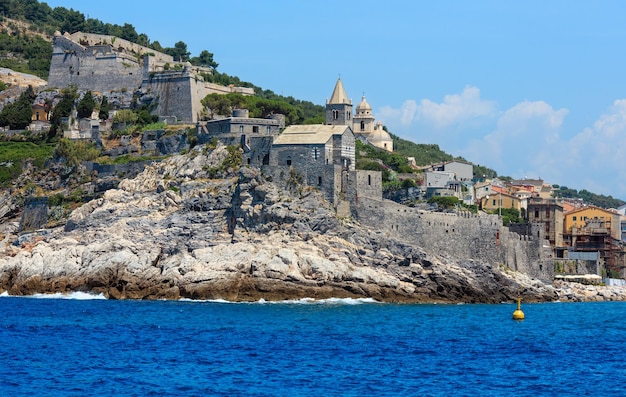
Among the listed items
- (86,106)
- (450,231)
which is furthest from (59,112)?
(450,231)

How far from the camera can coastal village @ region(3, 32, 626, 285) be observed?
60.2 metres

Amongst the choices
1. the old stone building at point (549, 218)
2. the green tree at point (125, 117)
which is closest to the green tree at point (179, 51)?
the green tree at point (125, 117)

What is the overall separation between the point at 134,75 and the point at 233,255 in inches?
1064

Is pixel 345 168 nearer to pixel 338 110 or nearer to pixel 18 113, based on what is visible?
pixel 338 110

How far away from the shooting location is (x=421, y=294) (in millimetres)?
57969

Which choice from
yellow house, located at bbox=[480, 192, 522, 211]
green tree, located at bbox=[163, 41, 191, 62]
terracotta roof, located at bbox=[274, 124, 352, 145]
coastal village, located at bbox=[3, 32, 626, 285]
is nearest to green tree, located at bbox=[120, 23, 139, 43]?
green tree, located at bbox=[163, 41, 191, 62]

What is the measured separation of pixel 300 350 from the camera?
130 ft

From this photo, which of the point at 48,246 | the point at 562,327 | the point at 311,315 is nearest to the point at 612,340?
the point at 562,327

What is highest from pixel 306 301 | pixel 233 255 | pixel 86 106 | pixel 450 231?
pixel 86 106

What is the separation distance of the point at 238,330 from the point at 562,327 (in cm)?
1463

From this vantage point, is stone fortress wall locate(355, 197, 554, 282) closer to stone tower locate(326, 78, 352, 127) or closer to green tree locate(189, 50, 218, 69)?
stone tower locate(326, 78, 352, 127)

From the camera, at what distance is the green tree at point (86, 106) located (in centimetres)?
7744

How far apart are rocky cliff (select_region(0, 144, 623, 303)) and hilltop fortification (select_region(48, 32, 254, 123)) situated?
1471 centimetres

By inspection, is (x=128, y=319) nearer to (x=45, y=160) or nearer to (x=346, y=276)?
(x=346, y=276)
